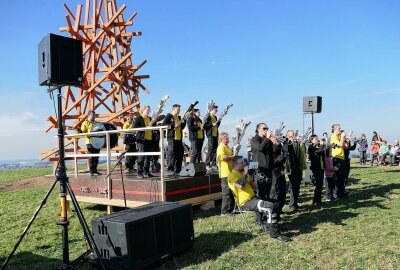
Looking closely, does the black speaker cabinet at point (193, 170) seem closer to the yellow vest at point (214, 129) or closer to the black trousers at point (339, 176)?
the yellow vest at point (214, 129)

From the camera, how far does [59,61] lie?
16.9 ft

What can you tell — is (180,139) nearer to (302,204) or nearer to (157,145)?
(157,145)

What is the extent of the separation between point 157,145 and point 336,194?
534 cm

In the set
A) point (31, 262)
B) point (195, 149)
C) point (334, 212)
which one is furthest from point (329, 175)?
point (31, 262)

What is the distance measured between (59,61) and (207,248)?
3.74 metres

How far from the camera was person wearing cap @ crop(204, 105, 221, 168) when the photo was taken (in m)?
11.4

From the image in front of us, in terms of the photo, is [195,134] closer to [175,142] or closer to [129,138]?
[175,142]

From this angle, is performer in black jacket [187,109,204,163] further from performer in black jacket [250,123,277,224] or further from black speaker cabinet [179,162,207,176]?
performer in black jacket [250,123,277,224]

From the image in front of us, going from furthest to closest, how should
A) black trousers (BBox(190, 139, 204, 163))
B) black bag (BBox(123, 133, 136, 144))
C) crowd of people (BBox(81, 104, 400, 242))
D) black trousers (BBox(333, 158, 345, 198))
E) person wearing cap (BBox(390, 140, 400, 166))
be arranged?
person wearing cap (BBox(390, 140, 400, 166)) < black trousers (BBox(190, 139, 204, 163)) < black trousers (BBox(333, 158, 345, 198)) < black bag (BBox(123, 133, 136, 144)) < crowd of people (BBox(81, 104, 400, 242))

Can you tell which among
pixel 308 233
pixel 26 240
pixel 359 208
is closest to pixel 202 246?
pixel 308 233

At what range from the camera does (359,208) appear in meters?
9.19

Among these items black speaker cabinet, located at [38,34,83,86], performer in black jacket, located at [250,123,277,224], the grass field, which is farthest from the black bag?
black speaker cabinet, located at [38,34,83,86]

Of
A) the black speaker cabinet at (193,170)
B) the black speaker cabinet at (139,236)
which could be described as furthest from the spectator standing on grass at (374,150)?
the black speaker cabinet at (139,236)

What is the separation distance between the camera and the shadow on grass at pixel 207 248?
5734 mm
